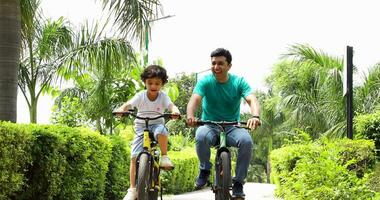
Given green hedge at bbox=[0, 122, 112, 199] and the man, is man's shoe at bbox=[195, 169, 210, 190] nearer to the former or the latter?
the man

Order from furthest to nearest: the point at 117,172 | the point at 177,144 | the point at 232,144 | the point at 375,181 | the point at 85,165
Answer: the point at 177,144
the point at 117,172
the point at 375,181
the point at 85,165
the point at 232,144

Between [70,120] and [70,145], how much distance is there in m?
10.9

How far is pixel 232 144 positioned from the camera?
6145 millimetres

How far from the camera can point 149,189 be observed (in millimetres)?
6363

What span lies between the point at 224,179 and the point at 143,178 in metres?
0.90

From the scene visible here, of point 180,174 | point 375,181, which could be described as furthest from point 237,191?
point 180,174

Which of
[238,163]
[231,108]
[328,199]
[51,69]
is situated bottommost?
[328,199]

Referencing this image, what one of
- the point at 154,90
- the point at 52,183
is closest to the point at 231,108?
the point at 154,90

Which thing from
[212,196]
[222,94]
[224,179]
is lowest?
[212,196]

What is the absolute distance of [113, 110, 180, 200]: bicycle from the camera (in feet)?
20.3

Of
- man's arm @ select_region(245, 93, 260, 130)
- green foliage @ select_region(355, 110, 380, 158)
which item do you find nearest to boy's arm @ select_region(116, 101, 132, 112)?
man's arm @ select_region(245, 93, 260, 130)

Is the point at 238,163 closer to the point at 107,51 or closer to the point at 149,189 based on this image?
the point at 149,189

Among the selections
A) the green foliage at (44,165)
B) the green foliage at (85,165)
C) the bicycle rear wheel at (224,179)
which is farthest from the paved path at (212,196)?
the bicycle rear wheel at (224,179)

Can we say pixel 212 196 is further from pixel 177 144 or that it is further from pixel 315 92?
pixel 315 92
